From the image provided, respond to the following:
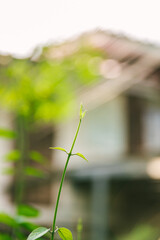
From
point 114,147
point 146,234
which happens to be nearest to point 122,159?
point 114,147

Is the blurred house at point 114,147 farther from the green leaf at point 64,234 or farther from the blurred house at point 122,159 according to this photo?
the green leaf at point 64,234

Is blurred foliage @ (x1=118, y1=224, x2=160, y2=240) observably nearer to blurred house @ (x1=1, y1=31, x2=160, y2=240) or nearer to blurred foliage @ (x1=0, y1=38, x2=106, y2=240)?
blurred house @ (x1=1, y1=31, x2=160, y2=240)

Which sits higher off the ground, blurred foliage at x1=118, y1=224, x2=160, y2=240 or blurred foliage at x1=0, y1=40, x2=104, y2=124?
blurred foliage at x1=0, y1=40, x2=104, y2=124

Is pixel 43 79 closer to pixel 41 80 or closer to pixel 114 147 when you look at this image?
pixel 41 80

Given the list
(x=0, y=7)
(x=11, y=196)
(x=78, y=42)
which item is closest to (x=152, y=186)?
(x=78, y=42)

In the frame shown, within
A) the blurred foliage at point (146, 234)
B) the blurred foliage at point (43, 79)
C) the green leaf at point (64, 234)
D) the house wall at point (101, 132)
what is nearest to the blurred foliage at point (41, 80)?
the blurred foliage at point (43, 79)

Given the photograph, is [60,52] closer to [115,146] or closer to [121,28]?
[121,28]

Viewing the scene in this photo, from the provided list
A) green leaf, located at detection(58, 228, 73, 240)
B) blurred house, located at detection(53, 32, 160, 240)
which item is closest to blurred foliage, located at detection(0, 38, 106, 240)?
blurred house, located at detection(53, 32, 160, 240)
